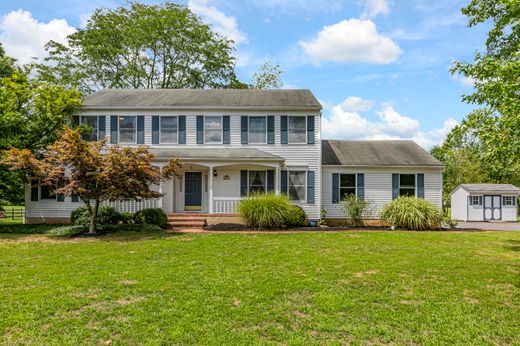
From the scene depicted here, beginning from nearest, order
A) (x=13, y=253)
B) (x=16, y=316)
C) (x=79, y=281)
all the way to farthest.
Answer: (x=16, y=316) → (x=79, y=281) → (x=13, y=253)

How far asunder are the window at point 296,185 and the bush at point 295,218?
1837 millimetres

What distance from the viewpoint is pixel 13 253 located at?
846 cm

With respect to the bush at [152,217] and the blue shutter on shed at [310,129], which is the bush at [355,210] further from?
the bush at [152,217]

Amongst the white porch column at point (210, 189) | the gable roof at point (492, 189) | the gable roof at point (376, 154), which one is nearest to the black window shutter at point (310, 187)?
the gable roof at point (376, 154)

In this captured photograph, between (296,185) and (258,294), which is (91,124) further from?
(258,294)

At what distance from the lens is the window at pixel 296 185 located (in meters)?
15.9

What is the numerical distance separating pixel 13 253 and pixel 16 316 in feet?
17.1

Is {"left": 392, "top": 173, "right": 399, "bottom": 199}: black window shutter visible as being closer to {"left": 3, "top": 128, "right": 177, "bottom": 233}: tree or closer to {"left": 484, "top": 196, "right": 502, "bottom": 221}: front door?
{"left": 484, "top": 196, "right": 502, "bottom": 221}: front door

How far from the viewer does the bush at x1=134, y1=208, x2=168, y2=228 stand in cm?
1345

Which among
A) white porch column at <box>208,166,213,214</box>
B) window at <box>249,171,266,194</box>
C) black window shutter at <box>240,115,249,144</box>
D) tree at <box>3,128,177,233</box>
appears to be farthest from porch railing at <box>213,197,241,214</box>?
tree at <box>3,128,177,233</box>

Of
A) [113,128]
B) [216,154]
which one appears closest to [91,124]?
[113,128]

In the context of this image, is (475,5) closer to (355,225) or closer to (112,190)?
(355,225)

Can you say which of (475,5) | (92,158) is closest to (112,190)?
(92,158)

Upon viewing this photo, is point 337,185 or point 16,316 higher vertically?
point 337,185
